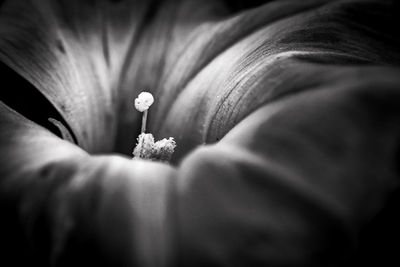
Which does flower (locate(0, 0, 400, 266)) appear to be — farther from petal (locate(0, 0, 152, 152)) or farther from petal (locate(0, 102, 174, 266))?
petal (locate(0, 0, 152, 152))

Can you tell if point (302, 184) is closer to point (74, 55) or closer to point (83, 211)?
point (83, 211)

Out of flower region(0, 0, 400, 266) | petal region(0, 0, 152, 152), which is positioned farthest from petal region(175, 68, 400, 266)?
petal region(0, 0, 152, 152)

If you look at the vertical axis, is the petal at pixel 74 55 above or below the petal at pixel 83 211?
above

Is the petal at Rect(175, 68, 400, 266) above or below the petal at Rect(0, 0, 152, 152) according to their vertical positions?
below

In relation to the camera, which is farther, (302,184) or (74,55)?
(74,55)

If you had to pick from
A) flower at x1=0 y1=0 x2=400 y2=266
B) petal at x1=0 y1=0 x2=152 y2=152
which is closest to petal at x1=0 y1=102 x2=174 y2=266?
flower at x1=0 y1=0 x2=400 y2=266

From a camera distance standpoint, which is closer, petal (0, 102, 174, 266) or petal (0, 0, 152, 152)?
petal (0, 102, 174, 266)

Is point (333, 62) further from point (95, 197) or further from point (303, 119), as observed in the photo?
point (95, 197)

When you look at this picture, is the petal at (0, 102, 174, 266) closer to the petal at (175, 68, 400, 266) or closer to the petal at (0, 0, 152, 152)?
the petal at (175, 68, 400, 266)

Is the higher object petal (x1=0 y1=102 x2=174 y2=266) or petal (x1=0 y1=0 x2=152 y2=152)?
petal (x1=0 y1=0 x2=152 y2=152)

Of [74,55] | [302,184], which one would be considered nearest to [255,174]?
[302,184]

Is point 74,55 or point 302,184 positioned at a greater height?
point 74,55

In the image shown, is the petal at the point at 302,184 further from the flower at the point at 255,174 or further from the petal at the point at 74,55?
the petal at the point at 74,55

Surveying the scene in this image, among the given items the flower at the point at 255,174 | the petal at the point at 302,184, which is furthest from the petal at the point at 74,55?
the petal at the point at 302,184
